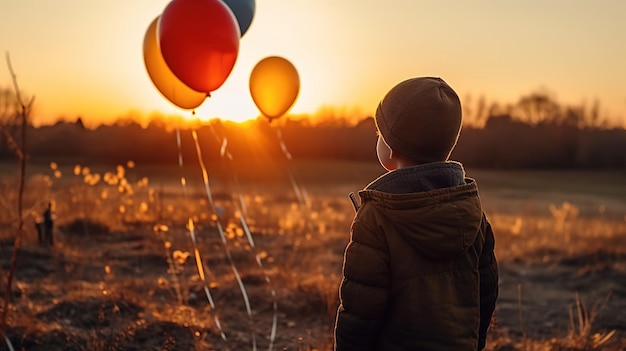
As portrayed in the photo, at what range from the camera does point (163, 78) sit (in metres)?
4.07

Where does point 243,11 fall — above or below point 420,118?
above

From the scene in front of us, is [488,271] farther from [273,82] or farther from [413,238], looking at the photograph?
[273,82]

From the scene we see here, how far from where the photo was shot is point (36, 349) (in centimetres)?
361

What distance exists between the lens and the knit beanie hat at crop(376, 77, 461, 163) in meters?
1.86

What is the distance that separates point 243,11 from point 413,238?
2.62 meters

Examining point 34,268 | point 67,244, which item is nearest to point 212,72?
point 34,268

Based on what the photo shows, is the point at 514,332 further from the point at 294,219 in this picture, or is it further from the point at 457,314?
the point at 294,219

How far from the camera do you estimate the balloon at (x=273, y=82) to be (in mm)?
5207

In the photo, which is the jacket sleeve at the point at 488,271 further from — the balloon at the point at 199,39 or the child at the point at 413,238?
the balloon at the point at 199,39

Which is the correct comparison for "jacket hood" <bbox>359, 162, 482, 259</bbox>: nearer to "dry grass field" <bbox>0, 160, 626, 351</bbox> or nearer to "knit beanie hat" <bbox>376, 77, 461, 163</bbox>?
"knit beanie hat" <bbox>376, 77, 461, 163</bbox>

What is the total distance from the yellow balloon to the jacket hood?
2.38m

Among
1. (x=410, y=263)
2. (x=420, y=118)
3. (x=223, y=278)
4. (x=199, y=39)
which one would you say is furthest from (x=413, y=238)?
(x=223, y=278)

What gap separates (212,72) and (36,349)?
1.89 meters

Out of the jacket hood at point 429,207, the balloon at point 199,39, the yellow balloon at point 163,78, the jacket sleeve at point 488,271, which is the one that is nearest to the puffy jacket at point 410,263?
the jacket hood at point 429,207
